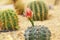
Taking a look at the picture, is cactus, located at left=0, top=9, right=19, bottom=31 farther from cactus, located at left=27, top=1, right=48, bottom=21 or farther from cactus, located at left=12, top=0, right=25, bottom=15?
cactus, located at left=12, top=0, right=25, bottom=15

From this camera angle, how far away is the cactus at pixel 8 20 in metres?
2.86

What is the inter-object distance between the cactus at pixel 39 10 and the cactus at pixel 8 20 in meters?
0.82

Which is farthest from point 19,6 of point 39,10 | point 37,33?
point 37,33

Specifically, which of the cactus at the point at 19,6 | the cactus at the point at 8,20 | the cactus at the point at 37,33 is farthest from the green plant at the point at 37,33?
the cactus at the point at 19,6

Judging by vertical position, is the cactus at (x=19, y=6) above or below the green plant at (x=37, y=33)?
above

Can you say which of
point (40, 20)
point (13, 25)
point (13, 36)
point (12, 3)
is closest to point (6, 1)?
point (12, 3)

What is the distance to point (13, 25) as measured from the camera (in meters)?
2.96

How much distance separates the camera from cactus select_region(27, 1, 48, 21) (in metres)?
3.68

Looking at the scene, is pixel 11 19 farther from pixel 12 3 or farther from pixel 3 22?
pixel 12 3

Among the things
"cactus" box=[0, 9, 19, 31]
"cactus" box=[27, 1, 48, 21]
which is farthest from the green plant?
"cactus" box=[27, 1, 48, 21]

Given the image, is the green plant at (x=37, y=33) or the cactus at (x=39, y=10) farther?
the cactus at (x=39, y=10)

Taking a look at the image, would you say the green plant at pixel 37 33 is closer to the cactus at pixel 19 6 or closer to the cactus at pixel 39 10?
the cactus at pixel 39 10

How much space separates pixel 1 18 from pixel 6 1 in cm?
169

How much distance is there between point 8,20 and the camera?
2875 mm
